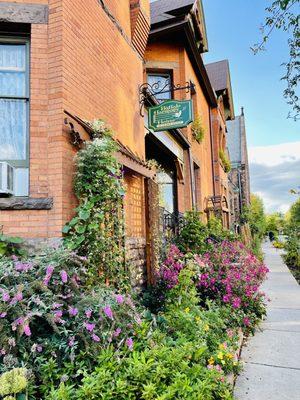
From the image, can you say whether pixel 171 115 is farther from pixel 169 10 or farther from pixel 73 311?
pixel 169 10

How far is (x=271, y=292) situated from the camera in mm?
9195

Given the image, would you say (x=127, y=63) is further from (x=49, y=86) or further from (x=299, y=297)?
(x=299, y=297)

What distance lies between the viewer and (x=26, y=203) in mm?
4309

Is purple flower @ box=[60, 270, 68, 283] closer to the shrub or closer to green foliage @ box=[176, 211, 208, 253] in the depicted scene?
the shrub

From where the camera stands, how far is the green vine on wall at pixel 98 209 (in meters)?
4.31

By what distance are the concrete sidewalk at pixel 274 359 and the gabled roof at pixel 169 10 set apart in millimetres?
9218

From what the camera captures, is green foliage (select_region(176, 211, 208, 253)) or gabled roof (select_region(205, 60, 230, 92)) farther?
gabled roof (select_region(205, 60, 230, 92))

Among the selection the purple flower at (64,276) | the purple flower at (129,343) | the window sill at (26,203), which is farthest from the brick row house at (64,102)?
the purple flower at (129,343)

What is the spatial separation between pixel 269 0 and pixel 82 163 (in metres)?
3.37

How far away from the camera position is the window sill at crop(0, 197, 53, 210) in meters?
4.29

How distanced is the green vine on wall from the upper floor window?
0.84m

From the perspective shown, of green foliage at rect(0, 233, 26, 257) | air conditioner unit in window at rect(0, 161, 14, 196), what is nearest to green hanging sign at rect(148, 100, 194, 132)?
air conditioner unit in window at rect(0, 161, 14, 196)

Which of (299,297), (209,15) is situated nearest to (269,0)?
(299,297)

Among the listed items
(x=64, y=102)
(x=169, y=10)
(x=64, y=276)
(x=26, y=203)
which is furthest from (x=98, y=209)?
(x=169, y=10)
